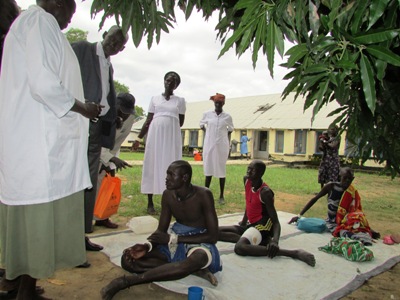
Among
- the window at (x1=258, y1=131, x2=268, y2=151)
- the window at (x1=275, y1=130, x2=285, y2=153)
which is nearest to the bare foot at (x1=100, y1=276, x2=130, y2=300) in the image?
the window at (x1=275, y1=130, x2=285, y2=153)

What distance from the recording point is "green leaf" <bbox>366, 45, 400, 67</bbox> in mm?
965

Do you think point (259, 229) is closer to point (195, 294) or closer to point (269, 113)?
point (195, 294)

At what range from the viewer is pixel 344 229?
147 inches

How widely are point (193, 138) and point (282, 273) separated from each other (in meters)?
21.0

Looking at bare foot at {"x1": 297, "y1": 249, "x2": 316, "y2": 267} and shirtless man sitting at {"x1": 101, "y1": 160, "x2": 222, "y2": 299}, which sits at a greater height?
shirtless man sitting at {"x1": 101, "y1": 160, "x2": 222, "y2": 299}

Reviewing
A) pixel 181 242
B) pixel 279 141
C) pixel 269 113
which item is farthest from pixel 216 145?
pixel 269 113

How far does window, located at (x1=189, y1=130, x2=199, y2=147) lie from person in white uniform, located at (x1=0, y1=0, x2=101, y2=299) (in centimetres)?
2140

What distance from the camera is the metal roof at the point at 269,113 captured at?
17.4 meters

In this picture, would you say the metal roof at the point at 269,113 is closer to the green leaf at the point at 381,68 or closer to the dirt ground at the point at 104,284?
the dirt ground at the point at 104,284

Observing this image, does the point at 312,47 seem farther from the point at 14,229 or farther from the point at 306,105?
the point at 14,229

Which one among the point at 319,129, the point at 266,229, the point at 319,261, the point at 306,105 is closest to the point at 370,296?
the point at 319,261

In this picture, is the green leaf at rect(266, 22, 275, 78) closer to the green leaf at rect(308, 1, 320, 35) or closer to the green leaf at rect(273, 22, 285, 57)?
the green leaf at rect(273, 22, 285, 57)

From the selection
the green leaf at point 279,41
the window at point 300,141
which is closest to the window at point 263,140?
the window at point 300,141

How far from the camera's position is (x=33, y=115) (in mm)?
1736
